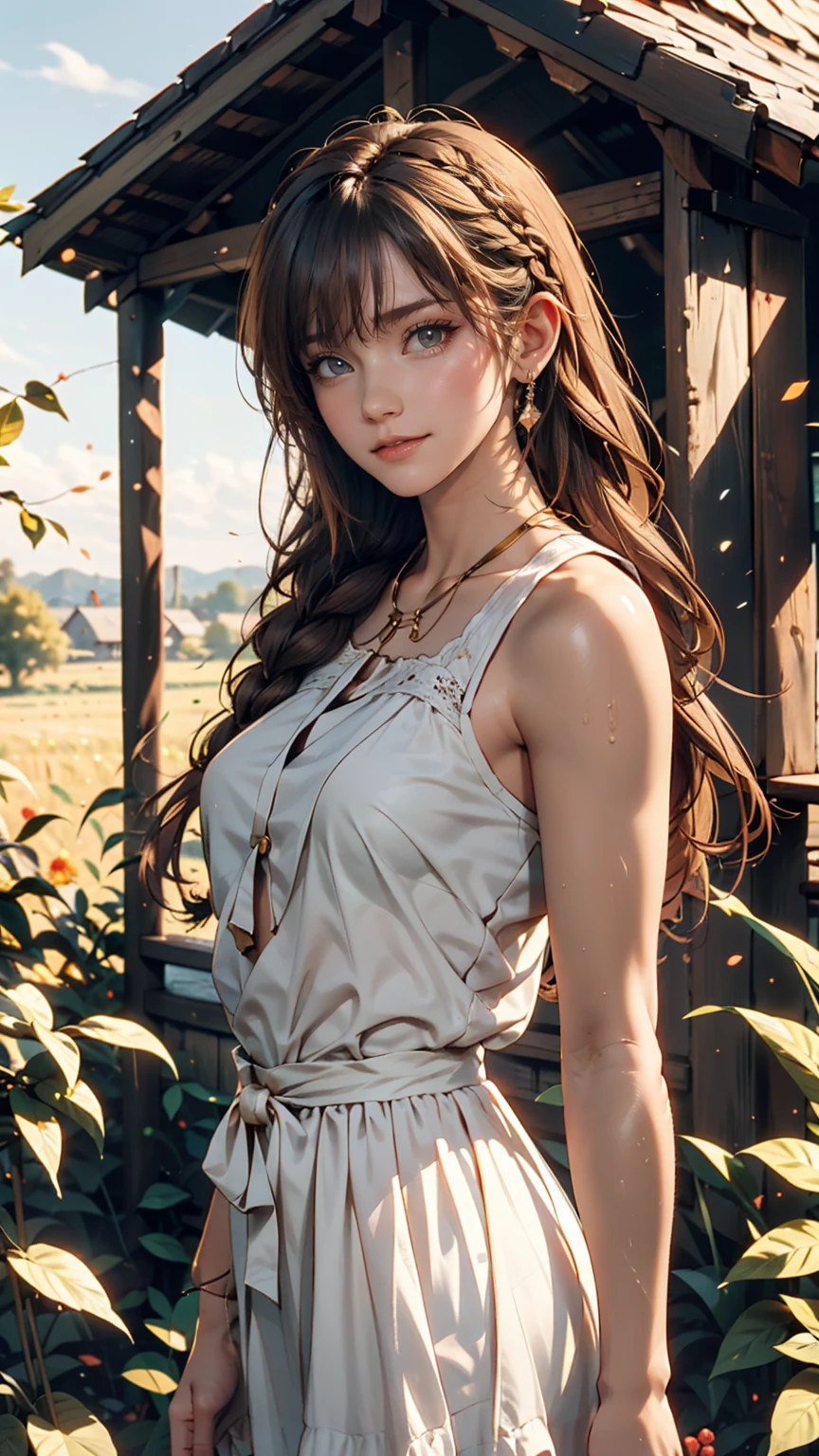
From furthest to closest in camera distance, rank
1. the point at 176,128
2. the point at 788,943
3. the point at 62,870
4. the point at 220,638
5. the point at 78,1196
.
→ the point at 220,638 → the point at 62,870 → the point at 78,1196 → the point at 176,128 → the point at 788,943

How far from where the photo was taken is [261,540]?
1679 mm

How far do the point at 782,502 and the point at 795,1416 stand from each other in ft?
5.07

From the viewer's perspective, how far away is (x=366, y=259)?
44.8 inches

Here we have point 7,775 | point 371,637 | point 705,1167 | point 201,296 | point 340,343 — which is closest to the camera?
point 340,343

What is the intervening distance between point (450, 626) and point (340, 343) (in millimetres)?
296

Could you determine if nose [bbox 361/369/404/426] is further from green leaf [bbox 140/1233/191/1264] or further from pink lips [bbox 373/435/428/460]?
green leaf [bbox 140/1233/191/1264]

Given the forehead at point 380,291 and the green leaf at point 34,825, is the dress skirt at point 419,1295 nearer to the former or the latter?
the forehead at point 380,291

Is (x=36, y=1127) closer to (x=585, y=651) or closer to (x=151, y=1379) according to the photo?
(x=151, y=1379)

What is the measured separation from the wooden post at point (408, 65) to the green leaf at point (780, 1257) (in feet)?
7.56

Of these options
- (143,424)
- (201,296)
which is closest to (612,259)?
(201,296)

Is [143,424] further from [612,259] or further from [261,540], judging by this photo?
[261,540]

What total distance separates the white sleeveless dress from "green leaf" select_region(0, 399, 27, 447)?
96cm

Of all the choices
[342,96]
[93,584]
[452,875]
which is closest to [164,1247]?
[452,875]

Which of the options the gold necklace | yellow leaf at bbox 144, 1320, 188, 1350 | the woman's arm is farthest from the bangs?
yellow leaf at bbox 144, 1320, 188, 1350
